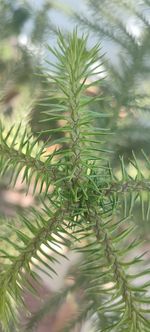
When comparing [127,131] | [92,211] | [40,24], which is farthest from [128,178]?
[40,24]

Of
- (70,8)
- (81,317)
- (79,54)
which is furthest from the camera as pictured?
(70,8)

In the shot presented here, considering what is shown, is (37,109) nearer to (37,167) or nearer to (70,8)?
(70,8)

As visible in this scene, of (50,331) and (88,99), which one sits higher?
(88,99)

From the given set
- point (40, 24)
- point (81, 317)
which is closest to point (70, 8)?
point (40, 24)

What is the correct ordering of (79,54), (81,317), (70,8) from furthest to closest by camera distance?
(70,8), (81,317), (79,54)

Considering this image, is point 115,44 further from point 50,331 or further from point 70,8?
point 50,331

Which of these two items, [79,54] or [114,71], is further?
[114,71]

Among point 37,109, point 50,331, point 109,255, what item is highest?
point 37,109
